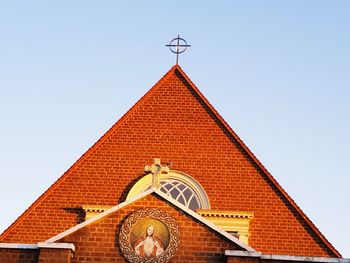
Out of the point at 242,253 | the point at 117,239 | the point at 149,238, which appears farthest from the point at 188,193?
the point at 242,253

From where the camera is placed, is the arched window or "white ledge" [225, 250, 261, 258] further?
the arched window

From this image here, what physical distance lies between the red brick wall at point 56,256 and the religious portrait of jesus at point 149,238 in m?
1.50

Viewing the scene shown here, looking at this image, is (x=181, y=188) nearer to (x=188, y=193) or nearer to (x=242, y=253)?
(x=188, y=193)

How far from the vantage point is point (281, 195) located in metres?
21.2

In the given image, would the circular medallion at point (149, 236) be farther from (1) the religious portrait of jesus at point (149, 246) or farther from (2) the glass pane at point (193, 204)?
(2) the glass pane at point (193, 204)

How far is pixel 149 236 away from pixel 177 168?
20.1ft

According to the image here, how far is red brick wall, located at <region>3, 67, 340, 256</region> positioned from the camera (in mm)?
20703

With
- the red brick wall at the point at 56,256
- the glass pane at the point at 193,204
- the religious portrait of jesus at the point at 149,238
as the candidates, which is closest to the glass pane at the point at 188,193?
the glass pane at the point at 193,204

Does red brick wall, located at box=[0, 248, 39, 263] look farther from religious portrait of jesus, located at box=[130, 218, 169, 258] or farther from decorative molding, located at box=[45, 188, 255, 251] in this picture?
religious portrait of jesus, located at box=[130, 218, 169, 258]

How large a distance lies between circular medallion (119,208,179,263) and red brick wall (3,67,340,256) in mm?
5163

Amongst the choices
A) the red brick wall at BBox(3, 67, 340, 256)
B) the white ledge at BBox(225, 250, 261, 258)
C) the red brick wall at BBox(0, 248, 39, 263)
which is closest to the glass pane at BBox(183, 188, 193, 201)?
the red brick wall at BBox(3, 67, 340, 256)

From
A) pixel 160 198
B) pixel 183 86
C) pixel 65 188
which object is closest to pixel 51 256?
pixel 160 198

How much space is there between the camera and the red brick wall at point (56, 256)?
15680 millimetres

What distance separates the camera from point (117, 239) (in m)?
16.0
